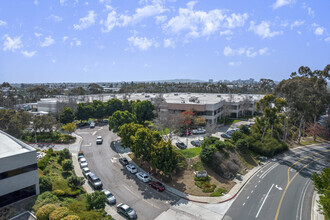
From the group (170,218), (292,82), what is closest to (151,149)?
(170,218)

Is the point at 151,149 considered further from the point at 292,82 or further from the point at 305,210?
the point at 292,82

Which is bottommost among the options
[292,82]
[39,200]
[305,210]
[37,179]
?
[305,210]

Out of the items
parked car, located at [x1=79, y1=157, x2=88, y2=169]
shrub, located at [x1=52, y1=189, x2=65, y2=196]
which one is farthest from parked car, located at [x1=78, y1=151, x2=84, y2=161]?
shrub, located at [x1=52, y1=189, x2=65, y2=196]

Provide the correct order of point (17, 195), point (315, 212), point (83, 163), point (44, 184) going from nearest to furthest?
point (17, 195) < point (44, 184) < point (315, 212) < point (83, 163)

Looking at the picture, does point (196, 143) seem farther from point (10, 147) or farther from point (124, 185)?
point (10, 147)

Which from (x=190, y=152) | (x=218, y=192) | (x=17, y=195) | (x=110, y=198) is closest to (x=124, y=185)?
(x=110, y=198)

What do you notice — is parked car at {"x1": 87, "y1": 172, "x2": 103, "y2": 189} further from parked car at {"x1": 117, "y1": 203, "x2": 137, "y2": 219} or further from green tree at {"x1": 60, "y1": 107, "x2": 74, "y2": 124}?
green tree at {"x1": 60, "y1": 107, "x2": 74, "y2": 124}
